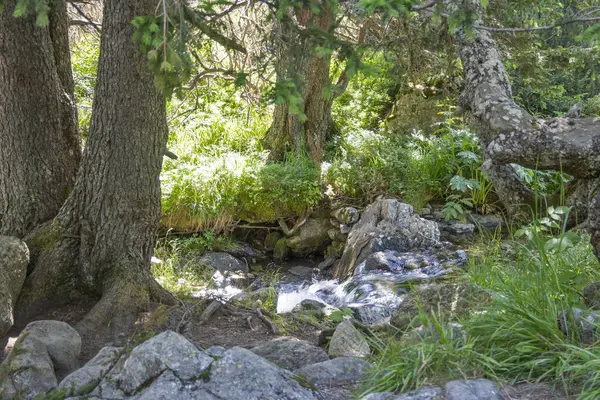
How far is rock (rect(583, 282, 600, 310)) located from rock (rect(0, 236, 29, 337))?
399 centimetres

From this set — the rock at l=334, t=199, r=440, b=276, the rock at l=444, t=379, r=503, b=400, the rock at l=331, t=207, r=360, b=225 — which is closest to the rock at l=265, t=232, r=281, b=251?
the rock at l=331, t=207, r=360, b=225

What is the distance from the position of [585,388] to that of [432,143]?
7.42 m

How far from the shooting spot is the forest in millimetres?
3158

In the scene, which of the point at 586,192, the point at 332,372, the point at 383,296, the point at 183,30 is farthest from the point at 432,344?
the point at 383,296

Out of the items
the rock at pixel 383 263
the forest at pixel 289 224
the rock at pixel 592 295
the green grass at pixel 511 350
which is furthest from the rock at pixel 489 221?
the green grass at pixel 511 350

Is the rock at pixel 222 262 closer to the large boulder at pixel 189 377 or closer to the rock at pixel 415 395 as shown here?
the large boulder at pixel 189 377

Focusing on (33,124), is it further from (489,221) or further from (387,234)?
(489,221)

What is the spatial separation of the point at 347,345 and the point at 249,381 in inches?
53.7

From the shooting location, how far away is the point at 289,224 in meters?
9.74

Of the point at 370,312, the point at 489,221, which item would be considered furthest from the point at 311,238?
the point at 370,312

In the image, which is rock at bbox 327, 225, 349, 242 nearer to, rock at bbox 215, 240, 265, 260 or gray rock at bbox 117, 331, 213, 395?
rock at bbox 215, 240, 265, 260

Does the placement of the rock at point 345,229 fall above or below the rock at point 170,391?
below

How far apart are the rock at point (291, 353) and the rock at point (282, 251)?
5206 millimetres

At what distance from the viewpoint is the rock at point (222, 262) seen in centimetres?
875
